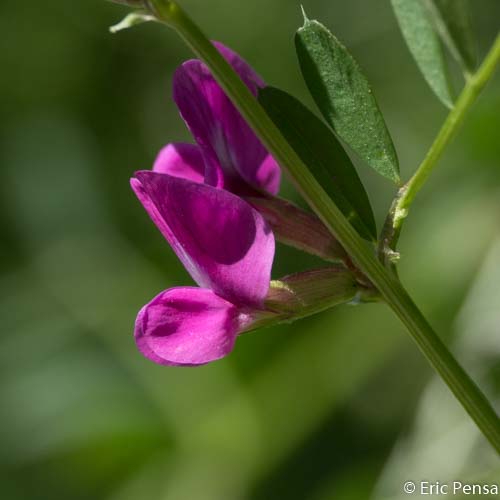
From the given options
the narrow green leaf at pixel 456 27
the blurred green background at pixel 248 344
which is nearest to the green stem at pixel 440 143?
the narrow green leaf at pixel 456 27

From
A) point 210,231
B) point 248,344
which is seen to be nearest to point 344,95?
point 210,231

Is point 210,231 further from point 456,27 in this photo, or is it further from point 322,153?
point 456,27

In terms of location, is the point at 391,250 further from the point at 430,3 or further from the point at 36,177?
the point at 36,177

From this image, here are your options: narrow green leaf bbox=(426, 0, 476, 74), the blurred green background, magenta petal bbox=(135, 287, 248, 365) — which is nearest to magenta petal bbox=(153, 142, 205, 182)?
magenta petal bbox=(135, 287, 248, 365)

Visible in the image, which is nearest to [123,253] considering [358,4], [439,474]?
[358,4]

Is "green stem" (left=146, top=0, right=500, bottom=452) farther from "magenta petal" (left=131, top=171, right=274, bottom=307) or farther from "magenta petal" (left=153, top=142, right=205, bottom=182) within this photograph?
"magenta petal" (left=153, top=142, right=205, bottom=182)

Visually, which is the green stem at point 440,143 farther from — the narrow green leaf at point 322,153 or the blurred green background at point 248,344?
the blurred green background at point 248,344
